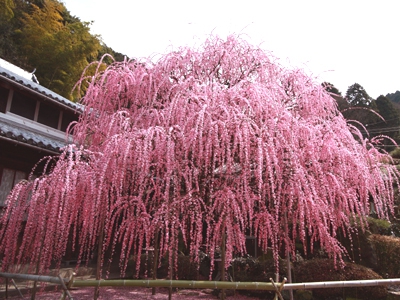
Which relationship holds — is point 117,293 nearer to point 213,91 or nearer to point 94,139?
point 94,139

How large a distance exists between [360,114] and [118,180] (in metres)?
25.2

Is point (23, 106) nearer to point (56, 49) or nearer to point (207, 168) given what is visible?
point (207, 168)

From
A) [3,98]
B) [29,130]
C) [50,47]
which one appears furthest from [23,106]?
[50,47]

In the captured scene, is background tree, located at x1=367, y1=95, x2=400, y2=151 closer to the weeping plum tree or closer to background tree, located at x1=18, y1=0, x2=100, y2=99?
background tree, located at x1=18, y1=0, x2=100, y2=99

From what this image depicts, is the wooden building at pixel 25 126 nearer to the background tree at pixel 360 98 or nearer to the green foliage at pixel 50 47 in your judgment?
the green foliage at pixel 50 47

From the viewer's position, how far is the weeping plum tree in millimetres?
3635

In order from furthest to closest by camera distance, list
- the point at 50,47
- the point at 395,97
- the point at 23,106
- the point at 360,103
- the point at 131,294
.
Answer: the point at 395,97 → the point at 360,103 → the point at 50,47 → the point at 23,106 → the point at 131,294

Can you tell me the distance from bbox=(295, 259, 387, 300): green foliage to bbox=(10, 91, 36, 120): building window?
8.23 meters

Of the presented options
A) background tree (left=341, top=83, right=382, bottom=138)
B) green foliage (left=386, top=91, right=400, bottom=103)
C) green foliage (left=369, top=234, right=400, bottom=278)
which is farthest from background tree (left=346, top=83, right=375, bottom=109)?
green foliage (left=369, top=234, right=400, bottom=278)

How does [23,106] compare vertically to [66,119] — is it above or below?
below

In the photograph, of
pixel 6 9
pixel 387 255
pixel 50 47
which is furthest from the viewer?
pixel 6 9

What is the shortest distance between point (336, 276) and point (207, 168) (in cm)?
421

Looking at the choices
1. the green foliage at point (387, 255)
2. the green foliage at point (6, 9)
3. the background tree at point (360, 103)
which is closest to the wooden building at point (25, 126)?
the green foliage at point (387, 255)

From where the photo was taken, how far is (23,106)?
30.2 ft
